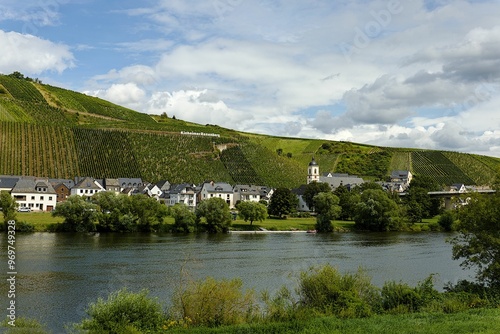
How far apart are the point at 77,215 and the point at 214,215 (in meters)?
19.6

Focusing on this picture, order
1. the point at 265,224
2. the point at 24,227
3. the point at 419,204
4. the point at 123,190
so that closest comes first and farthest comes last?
the point at 24,227
the point at 265,224
the point at 419,204
the point at 123,190

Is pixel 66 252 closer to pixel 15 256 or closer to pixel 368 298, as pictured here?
pixel 15 256

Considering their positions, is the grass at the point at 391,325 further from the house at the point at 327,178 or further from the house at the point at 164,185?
the house at the point at 327,178

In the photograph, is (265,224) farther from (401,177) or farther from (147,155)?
(401,177)

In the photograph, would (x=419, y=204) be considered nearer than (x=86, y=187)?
Yes

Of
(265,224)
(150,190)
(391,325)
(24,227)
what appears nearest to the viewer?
(391,325)

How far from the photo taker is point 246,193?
111125 mm

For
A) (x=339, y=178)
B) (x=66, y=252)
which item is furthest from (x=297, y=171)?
(x=66, y=252)

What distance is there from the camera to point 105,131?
136 meters

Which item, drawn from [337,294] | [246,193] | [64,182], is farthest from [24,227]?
[246,193]

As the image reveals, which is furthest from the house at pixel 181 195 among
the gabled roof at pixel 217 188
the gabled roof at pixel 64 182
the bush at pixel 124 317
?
the bush at pixel 124 317

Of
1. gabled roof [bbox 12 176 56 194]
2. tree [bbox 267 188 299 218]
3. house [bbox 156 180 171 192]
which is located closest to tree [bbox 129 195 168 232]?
tree [bbox 267 188 299 218]

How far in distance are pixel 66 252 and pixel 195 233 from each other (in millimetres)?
25309

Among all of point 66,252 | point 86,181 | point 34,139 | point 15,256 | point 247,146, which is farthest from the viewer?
point 247,146
